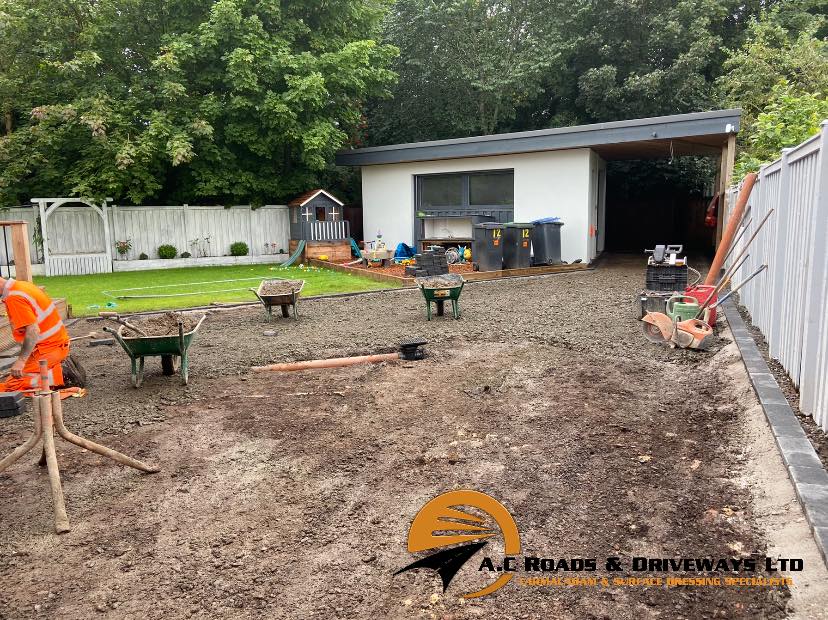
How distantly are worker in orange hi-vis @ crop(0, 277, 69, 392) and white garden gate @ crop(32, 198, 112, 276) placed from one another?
47.4 ft

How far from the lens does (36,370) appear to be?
5695 millimetres

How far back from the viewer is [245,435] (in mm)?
5156

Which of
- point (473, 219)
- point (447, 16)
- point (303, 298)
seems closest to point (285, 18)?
point (447, 16)

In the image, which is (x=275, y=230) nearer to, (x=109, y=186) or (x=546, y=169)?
(x=109, y=186)

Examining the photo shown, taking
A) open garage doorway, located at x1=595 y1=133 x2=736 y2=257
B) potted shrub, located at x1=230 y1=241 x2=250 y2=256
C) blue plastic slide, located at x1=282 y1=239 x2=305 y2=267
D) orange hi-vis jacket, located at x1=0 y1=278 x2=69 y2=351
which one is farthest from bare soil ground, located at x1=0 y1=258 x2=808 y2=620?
open garage doorway, located at x1=595 y1=133 x2=736 y2=257

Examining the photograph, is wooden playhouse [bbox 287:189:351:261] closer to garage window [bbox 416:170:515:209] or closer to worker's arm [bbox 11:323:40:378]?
garage window [bbox 416:170:515:209]

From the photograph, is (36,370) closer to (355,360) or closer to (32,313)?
(32,313)

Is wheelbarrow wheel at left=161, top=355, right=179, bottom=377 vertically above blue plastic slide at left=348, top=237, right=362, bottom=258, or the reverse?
blue plastic slide at left=348, top=237, right=362, bottom=258

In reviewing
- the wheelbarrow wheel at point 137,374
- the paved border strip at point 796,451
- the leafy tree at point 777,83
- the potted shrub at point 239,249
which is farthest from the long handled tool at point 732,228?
the potted shrub at point 239,249

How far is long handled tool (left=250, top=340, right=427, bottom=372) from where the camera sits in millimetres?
7246

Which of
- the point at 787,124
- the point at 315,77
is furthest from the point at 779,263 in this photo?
Answer: the point at 315,77

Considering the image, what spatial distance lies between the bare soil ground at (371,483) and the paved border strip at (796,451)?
0.91ft

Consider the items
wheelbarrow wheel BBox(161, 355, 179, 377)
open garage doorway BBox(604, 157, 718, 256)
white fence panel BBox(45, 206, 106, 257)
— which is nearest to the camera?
wheelbarrow wheel BBox(161, 355, 179, 377)

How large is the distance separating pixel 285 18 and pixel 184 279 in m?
10.3
